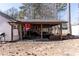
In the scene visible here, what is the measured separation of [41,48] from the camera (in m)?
4.49

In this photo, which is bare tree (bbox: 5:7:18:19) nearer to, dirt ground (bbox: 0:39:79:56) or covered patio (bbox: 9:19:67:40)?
covered patio (bbox: 9:19:67:40)

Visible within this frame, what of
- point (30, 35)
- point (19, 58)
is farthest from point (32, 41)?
point (19, 58)

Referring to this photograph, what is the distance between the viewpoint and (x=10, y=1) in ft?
14.6

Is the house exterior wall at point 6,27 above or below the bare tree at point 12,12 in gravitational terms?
below

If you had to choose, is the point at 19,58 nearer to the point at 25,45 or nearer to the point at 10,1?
the point at 25,45

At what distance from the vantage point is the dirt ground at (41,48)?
4453mm

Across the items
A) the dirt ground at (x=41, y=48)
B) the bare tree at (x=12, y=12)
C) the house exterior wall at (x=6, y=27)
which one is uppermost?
the bare tree at (x=12, y=12)

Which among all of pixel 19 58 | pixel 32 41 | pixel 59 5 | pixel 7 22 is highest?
pixel 59 5

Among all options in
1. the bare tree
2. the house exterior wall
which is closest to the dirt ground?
the house exterior wall

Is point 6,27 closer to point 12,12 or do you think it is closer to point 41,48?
point 12,12

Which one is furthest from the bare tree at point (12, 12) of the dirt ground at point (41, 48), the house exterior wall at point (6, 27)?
the dirt ground at point (41, 48)

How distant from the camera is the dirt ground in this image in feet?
14.6

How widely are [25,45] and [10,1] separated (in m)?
0.85

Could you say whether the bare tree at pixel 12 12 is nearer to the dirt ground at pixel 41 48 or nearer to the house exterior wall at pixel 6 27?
the house exterior wall at pixel 6 27
